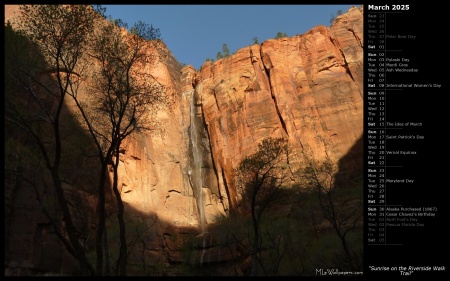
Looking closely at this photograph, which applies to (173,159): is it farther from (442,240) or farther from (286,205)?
(442,240)

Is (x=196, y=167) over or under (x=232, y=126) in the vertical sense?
under

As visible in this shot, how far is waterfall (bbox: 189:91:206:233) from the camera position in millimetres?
48922

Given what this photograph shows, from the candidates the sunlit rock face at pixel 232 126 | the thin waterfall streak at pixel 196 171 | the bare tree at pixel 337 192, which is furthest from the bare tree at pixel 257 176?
the thin waterfall streak at pixel 196 171

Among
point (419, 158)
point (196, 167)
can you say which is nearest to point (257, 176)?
point (419, 158)

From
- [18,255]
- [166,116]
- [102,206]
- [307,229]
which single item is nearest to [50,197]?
[18,255]

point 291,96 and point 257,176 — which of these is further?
point 291,96

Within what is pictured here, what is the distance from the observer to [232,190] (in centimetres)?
4744

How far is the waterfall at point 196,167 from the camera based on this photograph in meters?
48.9

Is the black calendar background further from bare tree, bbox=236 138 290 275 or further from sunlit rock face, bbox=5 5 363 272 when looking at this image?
sunlit rock face, bbox=5 5 363 272

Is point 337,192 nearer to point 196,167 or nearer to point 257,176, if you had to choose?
point 257,176

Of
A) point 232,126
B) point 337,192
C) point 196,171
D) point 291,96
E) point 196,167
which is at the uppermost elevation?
point 291,96

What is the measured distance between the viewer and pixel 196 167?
53062 mm

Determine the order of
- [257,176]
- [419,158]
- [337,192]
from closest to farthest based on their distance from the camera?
1. [419,158]
2. [257,176]
3. [337,192]

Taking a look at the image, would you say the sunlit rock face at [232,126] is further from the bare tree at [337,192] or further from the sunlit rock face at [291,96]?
the bare tree at [337,192]
